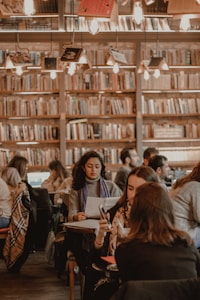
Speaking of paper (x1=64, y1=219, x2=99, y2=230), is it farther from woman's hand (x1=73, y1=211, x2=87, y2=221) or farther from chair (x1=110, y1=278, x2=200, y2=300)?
chair (x1=110, y1=278, x2=200, y2=300)

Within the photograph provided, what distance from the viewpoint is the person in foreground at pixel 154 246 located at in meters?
2.90

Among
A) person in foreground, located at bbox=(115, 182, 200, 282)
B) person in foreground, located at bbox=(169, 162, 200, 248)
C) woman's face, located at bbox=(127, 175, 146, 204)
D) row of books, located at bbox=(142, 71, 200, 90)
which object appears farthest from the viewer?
row of books, located at bbox=(142, 71, 200, 90)

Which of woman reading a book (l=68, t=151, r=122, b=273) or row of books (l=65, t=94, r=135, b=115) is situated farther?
row of books (l=65, t=94, r=135, b=115)

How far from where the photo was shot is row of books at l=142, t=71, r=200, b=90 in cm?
1004

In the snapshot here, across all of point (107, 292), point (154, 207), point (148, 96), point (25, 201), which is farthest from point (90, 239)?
point (148, 96)

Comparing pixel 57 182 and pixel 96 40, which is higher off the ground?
pixel 96 40

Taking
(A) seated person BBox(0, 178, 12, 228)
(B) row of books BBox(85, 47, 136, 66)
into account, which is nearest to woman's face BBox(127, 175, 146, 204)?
(A) seated person BBox(0, 178, 12, 228)

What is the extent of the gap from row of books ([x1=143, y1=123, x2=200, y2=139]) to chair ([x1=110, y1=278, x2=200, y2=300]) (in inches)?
313

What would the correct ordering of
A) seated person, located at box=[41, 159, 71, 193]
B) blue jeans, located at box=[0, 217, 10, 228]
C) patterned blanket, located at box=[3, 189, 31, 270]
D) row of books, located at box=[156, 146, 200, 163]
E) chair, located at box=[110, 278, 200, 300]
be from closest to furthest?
Answer: chair, located at box=[110, 278, 200, 300]
patterned blanket, located at box=[3, 189, 31, 270]
blue jeans, located at box=[0, 217, 10, 228]
seated person, located at box=[41, 159, 71, 193]
row of books, located at box=[156, 146, 200, 163]

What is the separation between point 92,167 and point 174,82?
189 inches

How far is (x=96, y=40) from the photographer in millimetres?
9969

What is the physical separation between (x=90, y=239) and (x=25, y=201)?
5.45 ft

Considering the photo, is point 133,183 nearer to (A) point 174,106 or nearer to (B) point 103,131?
(B) point 103,131

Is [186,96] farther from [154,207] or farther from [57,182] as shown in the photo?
[154,207]
